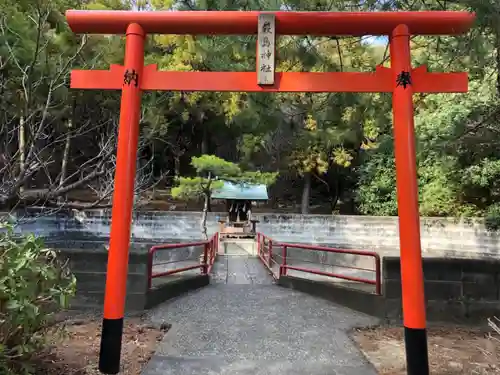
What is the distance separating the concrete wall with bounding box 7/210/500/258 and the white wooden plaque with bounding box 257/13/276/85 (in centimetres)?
1404

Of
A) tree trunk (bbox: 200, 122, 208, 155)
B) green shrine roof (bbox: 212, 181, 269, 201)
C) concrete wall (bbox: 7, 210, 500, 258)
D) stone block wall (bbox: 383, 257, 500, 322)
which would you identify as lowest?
stone block wall (bbox: 383, 257, 500, 322)

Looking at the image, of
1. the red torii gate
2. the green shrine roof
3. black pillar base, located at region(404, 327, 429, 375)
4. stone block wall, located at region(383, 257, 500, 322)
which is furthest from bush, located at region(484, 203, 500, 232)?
black pillar base, located at region(404, 327, 429, 375)

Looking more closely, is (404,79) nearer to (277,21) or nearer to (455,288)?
(277,21)

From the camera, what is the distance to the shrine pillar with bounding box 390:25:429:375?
3500mm

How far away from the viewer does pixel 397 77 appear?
383 centimetres

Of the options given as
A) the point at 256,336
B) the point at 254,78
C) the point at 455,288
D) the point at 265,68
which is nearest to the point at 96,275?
the point at 256,336

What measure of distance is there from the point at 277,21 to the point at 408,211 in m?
2.25

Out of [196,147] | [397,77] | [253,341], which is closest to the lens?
[397,77]

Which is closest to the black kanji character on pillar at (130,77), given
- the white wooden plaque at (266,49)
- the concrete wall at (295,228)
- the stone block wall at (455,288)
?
the white wooden plaque at (266,49)

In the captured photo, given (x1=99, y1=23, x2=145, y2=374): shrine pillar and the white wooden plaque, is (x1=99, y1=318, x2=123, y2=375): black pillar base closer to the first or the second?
(x1=99, y1=23, x2=145, y2=374): shrine pillar

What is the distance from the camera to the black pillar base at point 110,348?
3.49m

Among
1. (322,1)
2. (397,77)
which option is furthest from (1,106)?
(397,77)

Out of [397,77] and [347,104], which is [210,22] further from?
[347,104]

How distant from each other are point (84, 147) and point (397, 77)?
78.5 feet
